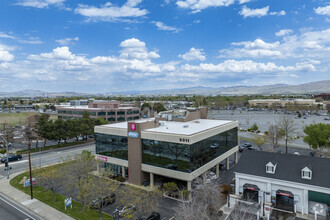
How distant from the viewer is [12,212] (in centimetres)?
3438

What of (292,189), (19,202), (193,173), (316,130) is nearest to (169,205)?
(193,173)

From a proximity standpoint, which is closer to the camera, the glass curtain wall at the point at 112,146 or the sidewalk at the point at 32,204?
the sidewalk at the point at 32,204

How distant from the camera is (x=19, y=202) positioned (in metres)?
37.5

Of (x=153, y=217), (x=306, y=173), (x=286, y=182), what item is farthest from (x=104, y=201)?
(x=306, y=173)

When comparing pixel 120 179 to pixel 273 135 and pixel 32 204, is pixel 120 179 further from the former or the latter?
pixel 273 135

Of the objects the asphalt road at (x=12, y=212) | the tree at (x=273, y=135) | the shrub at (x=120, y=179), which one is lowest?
the asphalt road at (x=12, y=212)

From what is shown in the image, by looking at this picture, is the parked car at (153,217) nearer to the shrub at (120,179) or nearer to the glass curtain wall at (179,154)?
the glass curtain wall at (179,154)

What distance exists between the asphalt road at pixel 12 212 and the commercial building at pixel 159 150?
1810 cm

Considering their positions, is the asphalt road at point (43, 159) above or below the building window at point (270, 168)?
below

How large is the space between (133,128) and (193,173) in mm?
14299

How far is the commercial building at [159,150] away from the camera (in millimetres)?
39084

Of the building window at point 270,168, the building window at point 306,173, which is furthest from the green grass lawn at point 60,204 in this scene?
the building window at point 306,173

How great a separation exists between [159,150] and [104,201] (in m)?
12.6

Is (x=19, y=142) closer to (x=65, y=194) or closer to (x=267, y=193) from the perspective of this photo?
(x=65, y=194)
